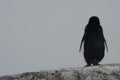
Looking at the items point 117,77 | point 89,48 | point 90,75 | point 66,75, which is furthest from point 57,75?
point 89,48

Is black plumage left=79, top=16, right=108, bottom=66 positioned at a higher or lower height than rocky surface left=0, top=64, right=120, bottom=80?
higher

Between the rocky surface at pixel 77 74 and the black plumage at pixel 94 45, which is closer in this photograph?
the rocky surface at pixel 77 74

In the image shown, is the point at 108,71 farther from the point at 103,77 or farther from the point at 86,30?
the point at 86,30

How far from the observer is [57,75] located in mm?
5664

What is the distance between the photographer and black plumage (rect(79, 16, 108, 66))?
9.27m

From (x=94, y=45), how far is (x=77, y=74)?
3786mm

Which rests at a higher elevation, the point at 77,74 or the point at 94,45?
the point at 94,45

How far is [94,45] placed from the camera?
9.26 metres

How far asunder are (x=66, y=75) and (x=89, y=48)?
3.78 m

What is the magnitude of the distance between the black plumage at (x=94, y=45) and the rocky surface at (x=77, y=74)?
140 inches

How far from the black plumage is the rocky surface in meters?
3.55

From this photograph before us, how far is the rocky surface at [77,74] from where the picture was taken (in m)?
5.50

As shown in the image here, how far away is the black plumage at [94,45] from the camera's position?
9266 mm

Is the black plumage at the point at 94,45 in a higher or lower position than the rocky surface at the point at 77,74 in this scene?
higher
